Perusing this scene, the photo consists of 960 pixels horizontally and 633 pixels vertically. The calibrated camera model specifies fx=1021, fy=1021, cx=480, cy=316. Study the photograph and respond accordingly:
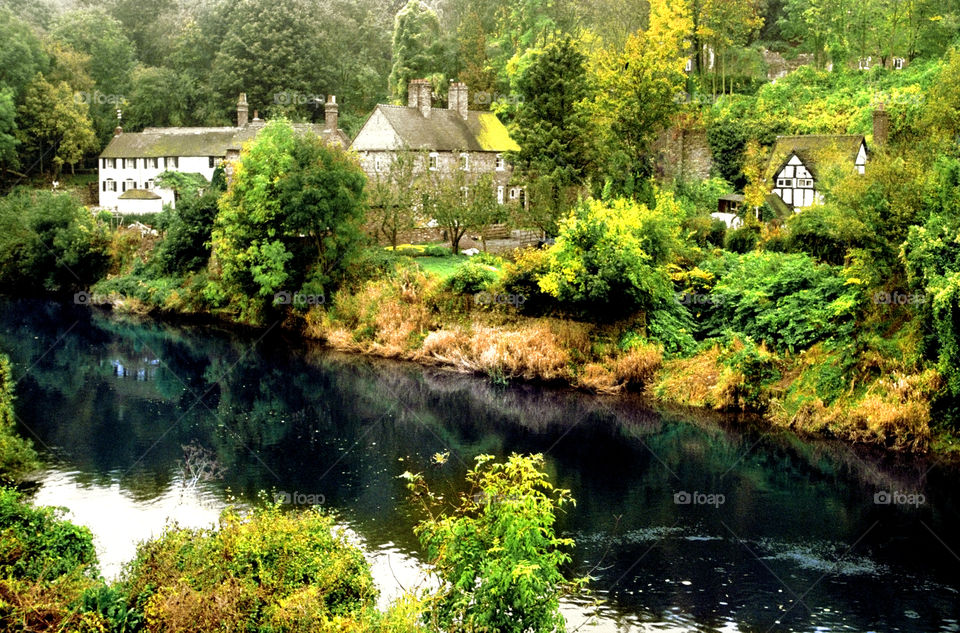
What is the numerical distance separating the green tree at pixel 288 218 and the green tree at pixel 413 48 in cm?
2664

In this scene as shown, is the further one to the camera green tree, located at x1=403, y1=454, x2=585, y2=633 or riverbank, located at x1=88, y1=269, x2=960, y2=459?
riverbank, located at x1=88, y1=269, x2=960, y2=459

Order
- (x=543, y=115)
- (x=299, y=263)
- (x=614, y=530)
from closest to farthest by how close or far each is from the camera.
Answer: (x=614, y=530) < (x=299, y=263) < (x=543, y=115)

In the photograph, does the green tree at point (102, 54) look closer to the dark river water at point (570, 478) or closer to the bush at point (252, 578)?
the dark river water at point (570, 478)

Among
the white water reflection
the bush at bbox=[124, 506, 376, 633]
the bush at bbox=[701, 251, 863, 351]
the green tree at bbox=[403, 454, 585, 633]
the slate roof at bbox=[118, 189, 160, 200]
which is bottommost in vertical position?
the white water reflection

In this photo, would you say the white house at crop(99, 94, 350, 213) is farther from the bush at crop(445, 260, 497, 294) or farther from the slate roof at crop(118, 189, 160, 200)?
the bush at crop(445, 260, 497, 294)

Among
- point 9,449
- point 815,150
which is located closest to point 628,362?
point 815,150

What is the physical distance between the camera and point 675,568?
2303 centimetres

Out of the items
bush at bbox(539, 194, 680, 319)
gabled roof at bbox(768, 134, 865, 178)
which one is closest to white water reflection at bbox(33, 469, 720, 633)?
bush at bbox(539, 194, 680, 319)

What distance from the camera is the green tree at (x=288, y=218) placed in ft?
162

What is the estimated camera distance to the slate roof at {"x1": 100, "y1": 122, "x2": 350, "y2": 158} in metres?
77.1

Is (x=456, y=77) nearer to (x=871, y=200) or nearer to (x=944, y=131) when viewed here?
(x=944, y=131)

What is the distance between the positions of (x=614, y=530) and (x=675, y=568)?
2.51 m

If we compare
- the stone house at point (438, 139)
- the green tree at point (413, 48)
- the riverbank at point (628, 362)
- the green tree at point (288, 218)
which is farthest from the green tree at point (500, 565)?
the green tree at point (413, 48)

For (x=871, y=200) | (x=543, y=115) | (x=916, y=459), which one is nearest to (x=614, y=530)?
(x=916, y=459)
